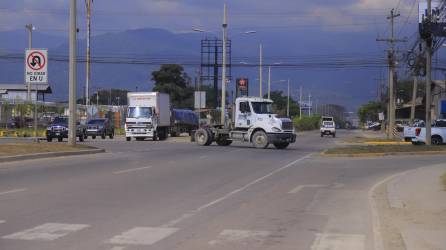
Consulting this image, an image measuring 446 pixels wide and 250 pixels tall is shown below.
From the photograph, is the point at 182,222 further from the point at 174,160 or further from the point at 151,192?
the point at 174,160

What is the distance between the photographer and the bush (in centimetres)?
10617

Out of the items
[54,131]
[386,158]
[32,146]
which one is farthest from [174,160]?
[54,131]

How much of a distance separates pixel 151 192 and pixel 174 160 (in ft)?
37.5

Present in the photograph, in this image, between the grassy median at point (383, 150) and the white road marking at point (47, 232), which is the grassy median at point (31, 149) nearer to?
the grassy median at point (383, 150)

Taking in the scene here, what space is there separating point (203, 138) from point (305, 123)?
72.2 m

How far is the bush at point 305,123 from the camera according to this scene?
10617cm

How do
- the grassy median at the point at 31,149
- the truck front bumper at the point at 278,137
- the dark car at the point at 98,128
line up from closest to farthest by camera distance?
1. the grassy median at the point at 31,149
2. the truck front bumper at the point at 278,137
3. the dark car at the point at 98,128

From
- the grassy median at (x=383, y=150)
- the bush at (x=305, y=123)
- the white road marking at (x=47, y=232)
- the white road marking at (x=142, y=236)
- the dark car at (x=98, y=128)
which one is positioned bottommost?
the white road marking at (x=142, y=236)

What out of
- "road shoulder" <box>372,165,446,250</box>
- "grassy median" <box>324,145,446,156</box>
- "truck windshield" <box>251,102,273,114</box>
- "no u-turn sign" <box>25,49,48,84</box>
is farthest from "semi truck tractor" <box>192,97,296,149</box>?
"road shoulder" <box>372,165,446,250</box>

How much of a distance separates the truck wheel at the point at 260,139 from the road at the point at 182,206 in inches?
532

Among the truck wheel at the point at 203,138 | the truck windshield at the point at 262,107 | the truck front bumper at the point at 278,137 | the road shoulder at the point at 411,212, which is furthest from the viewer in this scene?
the truck wheel at the point at 203,138

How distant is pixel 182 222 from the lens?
11.9m

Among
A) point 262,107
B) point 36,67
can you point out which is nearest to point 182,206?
point 36,67

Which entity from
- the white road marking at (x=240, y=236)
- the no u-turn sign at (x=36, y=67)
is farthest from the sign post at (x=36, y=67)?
the white road marking at (x=240, y=236)
